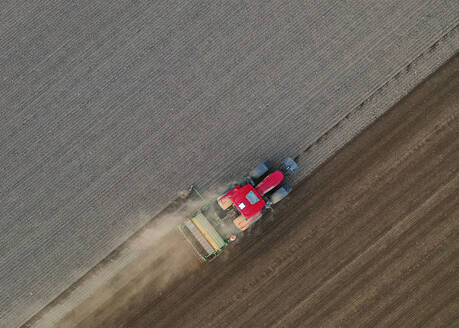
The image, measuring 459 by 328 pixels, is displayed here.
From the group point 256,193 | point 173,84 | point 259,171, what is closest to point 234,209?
point 256,193

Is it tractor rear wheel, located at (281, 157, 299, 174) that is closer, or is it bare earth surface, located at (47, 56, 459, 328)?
tractor rear wheel, located at (281, 157, 299, 174)

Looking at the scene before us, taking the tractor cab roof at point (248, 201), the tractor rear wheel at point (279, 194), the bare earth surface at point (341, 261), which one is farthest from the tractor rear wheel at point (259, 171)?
the bare earth surface at point (341, 261)

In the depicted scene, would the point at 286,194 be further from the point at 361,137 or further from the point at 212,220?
the point at 361,137

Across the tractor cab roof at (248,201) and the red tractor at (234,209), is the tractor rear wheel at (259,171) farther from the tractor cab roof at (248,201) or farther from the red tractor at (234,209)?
the tractor cab roof at (248,201)

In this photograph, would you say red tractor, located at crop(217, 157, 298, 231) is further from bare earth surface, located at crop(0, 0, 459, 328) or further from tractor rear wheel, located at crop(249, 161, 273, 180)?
bare earth surface, located at crop(0, 0, 459, 328)

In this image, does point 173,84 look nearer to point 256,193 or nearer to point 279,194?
point 256,193

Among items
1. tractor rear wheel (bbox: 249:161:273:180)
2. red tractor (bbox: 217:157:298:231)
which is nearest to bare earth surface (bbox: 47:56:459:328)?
red tractor (bbox: 217:157:298:231)

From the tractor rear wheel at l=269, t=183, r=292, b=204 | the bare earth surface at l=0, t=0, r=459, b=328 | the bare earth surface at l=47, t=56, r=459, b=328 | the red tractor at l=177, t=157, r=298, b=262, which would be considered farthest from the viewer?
the bare earth surface at l=0, t=0, r=459, b=328

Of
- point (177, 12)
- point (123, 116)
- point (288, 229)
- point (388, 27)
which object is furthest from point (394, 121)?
point (123, 116)
